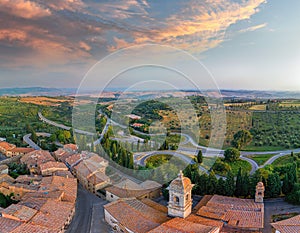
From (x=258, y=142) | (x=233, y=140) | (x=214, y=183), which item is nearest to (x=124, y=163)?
(x=214, y=183)

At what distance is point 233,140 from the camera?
28344 mm

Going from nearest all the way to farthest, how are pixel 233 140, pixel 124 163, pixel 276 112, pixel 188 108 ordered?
pixel 188 108
pixel 124 163
pixel 233 140
pixel 276 112

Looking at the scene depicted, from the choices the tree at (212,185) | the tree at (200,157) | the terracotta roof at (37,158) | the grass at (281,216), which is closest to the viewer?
the grass at (281,216)

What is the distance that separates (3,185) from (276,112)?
34.1 metres

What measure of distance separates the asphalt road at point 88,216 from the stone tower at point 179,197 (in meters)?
3.19

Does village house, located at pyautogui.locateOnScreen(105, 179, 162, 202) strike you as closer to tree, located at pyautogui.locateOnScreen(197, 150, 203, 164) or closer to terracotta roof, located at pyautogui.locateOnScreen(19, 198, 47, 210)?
terracotta roof, located at pyautogui.locateOnScreen(19, 198, 47, 210)

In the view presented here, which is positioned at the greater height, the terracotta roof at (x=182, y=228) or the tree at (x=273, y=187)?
the terracotta roof at (x=182, y=228)

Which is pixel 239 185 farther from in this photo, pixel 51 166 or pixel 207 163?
pixel 51 166

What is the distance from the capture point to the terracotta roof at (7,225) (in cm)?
1103

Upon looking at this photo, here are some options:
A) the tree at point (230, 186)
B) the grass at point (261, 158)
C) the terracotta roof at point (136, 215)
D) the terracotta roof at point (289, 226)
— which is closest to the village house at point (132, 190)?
the terracotta roof at point (136, 215)

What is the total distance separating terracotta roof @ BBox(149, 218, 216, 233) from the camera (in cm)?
960

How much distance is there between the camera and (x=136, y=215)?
11.6 metres

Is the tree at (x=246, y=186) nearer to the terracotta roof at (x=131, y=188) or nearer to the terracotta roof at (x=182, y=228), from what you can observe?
the terracotta roof at (x=131, y=188)

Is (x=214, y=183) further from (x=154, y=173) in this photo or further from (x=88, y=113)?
(x=88, y=113)
